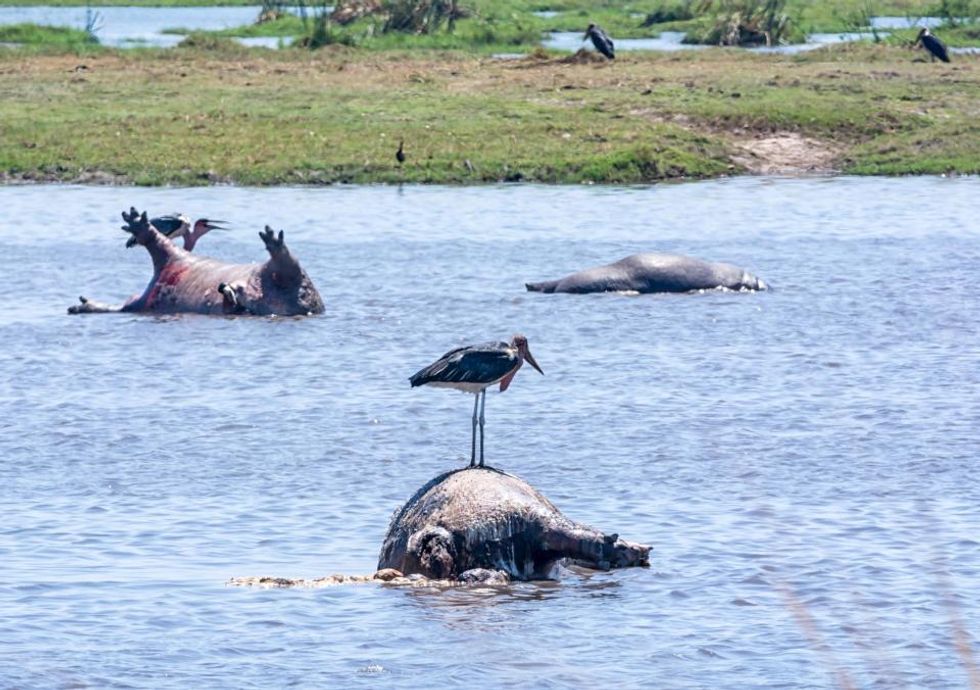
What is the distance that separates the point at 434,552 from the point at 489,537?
0.25m

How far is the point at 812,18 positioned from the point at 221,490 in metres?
38.7

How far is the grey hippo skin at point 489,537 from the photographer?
861cm

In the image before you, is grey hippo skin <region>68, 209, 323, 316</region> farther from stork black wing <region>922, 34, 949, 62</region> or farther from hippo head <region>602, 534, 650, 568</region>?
stork black wing <region>922, 34, 949, 62</region>

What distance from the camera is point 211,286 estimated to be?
16.5 metres

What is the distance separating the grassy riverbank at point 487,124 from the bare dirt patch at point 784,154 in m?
0.03

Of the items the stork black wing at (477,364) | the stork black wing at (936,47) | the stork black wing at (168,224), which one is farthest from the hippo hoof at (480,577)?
the stork black wing at (936,47)

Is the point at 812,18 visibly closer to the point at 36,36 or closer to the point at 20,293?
the point at 36,36

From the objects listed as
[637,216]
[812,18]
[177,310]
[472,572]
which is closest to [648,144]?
[637,216]

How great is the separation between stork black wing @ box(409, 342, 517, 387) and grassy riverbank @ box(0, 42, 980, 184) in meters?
15.6

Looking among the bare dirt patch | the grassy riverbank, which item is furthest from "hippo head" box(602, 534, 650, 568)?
the bare dirt patch

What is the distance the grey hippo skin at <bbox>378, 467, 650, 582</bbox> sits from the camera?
861 centimetres

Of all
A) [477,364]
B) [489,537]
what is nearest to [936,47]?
[477,364]

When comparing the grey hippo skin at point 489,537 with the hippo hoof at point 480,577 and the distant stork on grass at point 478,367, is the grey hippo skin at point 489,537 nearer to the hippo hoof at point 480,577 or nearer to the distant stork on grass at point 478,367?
the hippo hoof at point 480,577

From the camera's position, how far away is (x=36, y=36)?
38.4 metres
